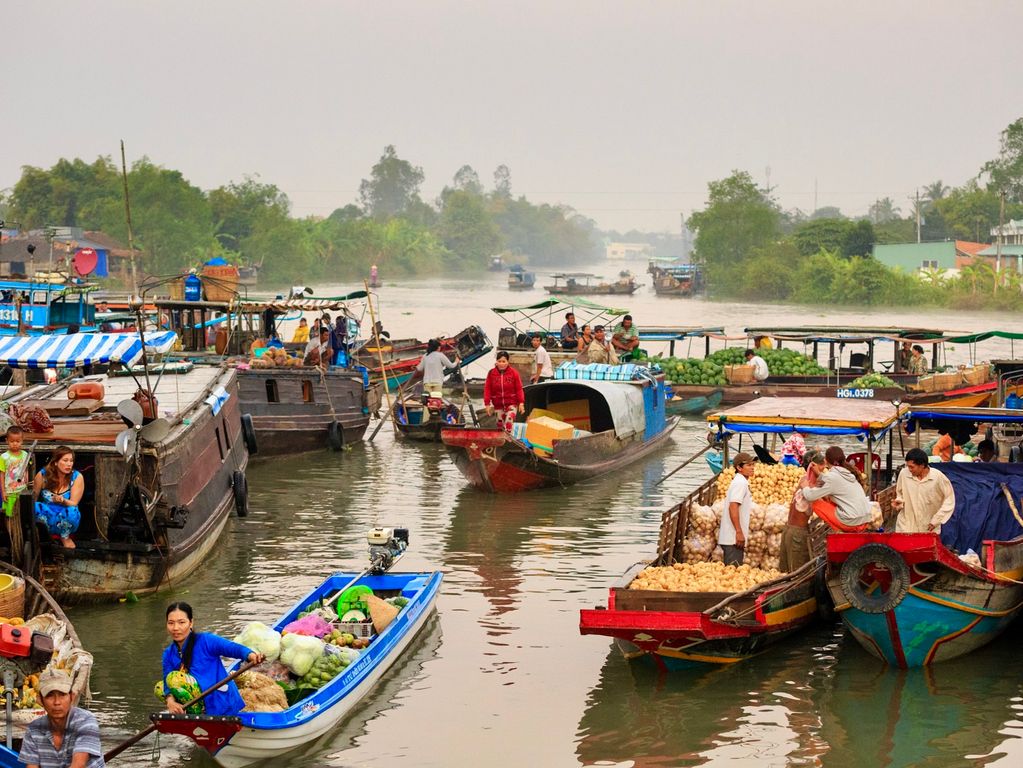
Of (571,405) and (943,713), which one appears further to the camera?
(571,405)

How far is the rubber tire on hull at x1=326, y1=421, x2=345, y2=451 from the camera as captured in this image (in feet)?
76.0

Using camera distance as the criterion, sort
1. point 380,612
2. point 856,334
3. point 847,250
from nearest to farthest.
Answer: point 380,612 → point 856,334 → point 847,250

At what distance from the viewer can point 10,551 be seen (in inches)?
485

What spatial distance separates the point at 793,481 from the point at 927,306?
61.5 m

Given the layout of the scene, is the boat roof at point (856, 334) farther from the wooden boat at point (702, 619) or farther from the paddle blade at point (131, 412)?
the paddle blade at point (131, 412)

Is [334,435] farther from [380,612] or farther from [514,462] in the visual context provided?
[380,612]

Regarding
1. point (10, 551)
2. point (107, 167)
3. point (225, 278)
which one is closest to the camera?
point (10, 551)

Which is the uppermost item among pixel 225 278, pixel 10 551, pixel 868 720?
pixel 225 278

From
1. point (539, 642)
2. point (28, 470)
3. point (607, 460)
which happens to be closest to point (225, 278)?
point (607, 460)

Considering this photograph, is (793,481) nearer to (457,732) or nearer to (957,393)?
(457,732)

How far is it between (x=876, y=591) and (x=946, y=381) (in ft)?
57.1

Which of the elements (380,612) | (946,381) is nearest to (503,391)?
(380,612)

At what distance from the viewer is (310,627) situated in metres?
10.7

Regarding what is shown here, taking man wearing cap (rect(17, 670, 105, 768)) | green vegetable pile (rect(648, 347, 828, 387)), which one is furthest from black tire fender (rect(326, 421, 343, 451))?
man wearing cap (rect(17, 670, 105, 768))
